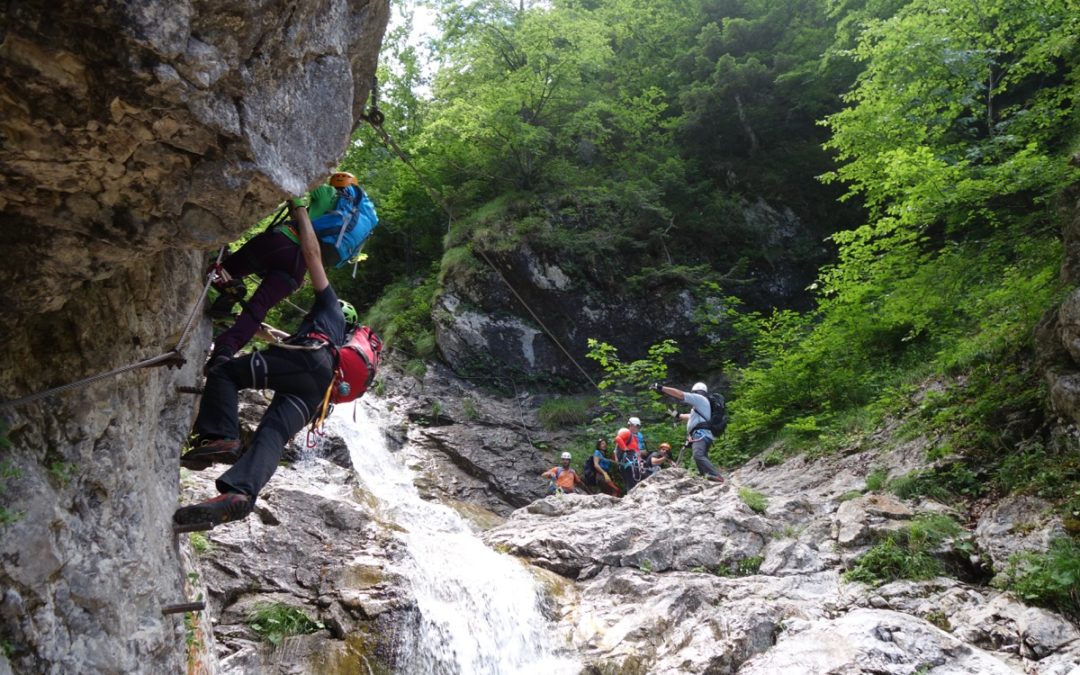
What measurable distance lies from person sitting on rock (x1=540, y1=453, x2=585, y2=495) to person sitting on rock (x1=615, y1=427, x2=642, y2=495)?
1.08 metres

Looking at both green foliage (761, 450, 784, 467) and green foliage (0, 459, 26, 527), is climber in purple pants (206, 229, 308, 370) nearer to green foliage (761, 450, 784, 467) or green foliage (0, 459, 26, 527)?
green foliage (0, 459, 26, 527)

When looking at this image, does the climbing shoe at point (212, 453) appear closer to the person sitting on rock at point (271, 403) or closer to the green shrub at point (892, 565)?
the person sitting on rock at point (271, 403)

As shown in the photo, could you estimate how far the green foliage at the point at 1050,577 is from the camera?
239 inches

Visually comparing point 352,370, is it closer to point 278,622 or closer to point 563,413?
point 278,622

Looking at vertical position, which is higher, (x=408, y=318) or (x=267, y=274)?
(x=267, y=274)

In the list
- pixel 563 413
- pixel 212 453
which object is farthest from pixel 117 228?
pixel 563 413

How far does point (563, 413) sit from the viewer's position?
1692 centimetres

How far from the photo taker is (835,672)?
19.4ft

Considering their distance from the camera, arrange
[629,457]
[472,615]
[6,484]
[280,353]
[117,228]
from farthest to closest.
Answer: [629,457]
[472,615]
[280,353]
[6,484]
[117,228]

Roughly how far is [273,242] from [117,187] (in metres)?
1.50

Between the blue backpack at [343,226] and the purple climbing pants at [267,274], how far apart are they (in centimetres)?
19

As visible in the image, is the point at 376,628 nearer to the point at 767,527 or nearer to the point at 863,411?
the point at 767,527

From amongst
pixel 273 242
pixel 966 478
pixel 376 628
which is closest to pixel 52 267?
pixel 273 242

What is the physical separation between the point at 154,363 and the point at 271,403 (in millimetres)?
631
